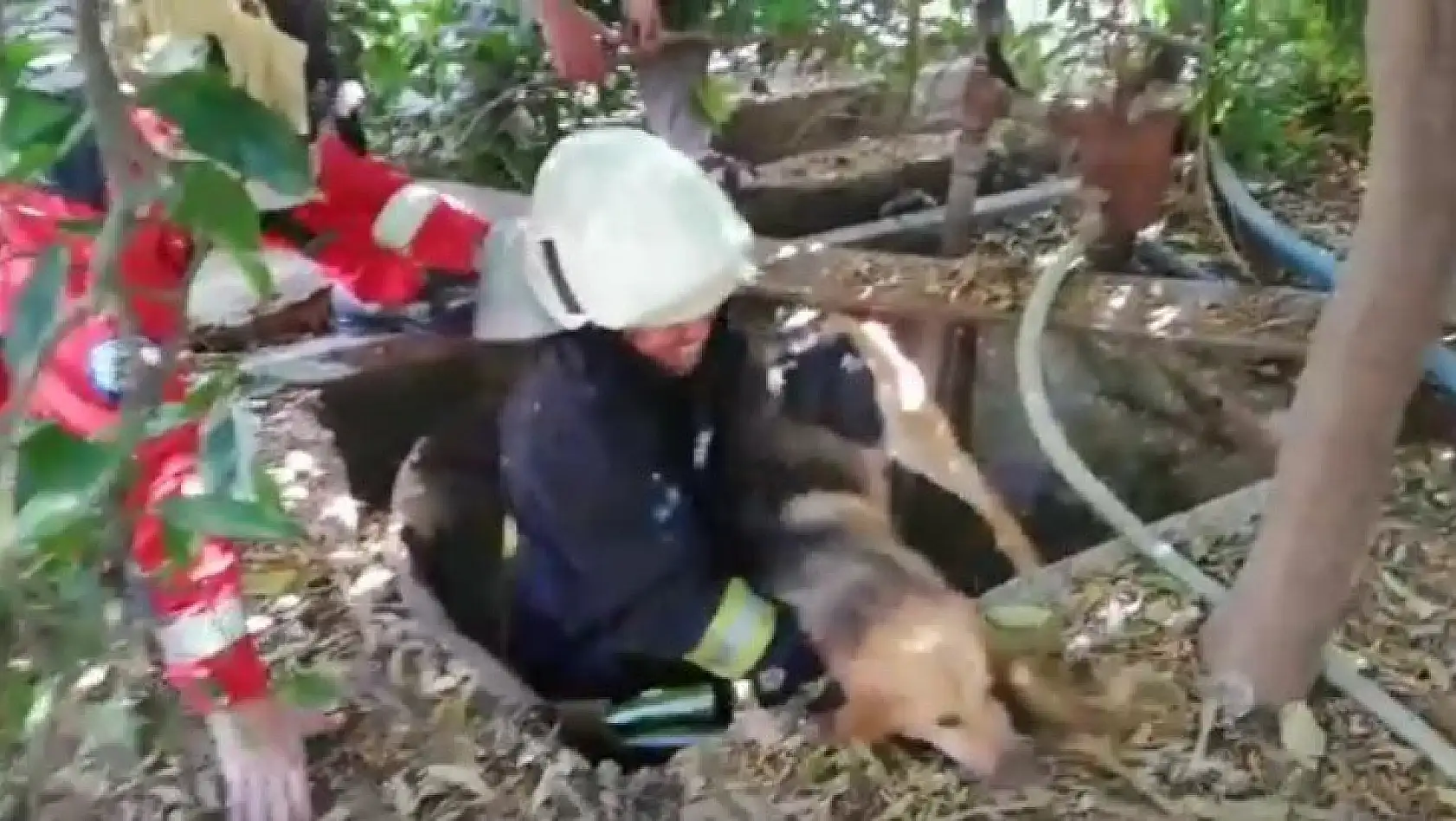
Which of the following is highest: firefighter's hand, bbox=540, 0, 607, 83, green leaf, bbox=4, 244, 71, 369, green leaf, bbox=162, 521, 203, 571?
green leaf, bbox=4, 244, 71, 369

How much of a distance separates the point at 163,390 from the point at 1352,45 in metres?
1.63

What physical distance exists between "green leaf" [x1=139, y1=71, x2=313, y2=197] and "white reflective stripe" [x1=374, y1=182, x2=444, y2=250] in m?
0.63

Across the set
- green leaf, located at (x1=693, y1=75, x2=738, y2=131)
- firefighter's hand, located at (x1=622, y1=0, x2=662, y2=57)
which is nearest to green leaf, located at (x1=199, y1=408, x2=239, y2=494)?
firefighter's hand, located at (x1=622, y1=0, x2=662, y2=57)

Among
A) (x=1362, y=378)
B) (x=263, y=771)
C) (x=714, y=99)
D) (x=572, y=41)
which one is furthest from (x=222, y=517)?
(x=714, y=99)

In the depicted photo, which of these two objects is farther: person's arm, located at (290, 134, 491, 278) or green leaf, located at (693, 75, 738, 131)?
green leaf, located at (693, 75, 738, 131)

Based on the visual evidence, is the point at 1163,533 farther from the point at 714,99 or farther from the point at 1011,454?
the point at 714,99

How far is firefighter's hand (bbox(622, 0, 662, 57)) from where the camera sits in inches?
71.1

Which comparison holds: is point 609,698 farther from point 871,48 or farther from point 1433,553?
point 871,48

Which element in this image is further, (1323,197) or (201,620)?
(1323,197)

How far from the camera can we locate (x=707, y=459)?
1439 millimetres

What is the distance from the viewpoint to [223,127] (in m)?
0.72

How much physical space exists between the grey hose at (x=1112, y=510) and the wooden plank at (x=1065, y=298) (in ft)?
0.09

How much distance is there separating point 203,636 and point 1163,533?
0.75 meters

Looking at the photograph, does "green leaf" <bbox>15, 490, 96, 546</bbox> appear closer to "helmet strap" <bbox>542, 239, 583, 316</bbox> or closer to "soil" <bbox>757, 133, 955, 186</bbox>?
"helmet strap" <bbox>542, 239, 583, 316</bbox>
